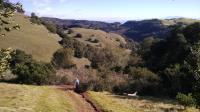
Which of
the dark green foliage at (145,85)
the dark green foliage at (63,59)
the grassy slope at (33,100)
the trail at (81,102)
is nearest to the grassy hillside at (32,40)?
the dark green foliage at (63,59)

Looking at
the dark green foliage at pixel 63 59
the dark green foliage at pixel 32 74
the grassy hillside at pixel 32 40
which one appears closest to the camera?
the dark green foliage at pixel 32 74

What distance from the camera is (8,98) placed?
1802 inches

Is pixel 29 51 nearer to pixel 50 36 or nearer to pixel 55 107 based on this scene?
pixel 50 36

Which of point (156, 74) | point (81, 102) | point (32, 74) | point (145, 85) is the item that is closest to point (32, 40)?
point (156, 74)

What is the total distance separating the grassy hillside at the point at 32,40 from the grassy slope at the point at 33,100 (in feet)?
225

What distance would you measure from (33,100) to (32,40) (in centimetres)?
9974

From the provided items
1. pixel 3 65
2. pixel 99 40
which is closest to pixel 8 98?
pixel 3 65

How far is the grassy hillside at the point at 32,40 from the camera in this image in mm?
129625

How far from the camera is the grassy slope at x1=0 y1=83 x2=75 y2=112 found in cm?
3923

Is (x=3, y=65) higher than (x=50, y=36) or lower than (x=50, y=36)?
higher

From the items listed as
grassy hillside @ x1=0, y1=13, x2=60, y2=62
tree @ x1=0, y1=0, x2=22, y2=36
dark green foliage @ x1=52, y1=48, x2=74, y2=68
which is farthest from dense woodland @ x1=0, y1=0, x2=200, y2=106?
grassy hillside @ x1=0, y1=13, x2=60, y2=62

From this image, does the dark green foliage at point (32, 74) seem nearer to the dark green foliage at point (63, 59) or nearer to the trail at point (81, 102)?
the trail at point (81, 102)

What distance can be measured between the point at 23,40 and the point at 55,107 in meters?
99.6

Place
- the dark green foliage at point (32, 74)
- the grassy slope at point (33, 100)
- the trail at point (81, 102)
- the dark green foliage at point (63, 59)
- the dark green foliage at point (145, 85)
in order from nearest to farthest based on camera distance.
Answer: the grassy slope at point (33, 100)
the trail at point (81, 102)
the dark green foliage at point (32, 74)
the dark green foliage at point (145, 85)
the dark green foliage at point (63, 59)
